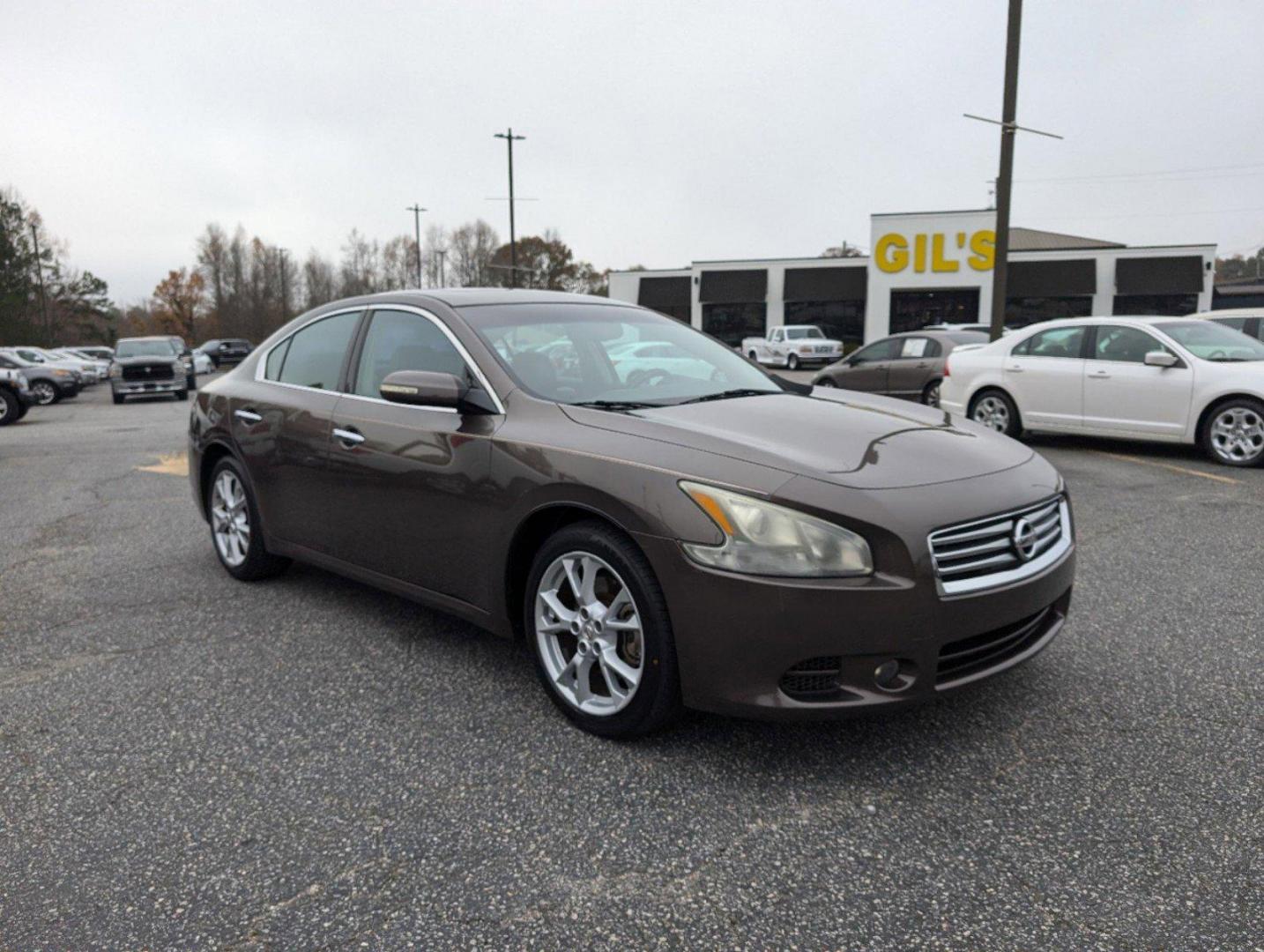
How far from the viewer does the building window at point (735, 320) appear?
44.8 meters

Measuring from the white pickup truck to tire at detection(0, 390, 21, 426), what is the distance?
24.0 metres

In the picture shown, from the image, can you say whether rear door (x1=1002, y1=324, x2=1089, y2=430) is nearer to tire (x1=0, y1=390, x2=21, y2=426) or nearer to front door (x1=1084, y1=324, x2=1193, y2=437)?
front door (x1=1084, y1=324, x2=1193, y2=437)

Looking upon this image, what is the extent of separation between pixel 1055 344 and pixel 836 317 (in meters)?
33.4

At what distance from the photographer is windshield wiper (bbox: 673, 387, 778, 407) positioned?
3664 millimetres

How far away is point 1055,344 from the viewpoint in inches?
402

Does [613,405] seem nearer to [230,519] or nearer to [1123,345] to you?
[230,519]

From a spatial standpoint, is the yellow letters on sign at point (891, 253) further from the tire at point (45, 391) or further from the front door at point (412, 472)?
the front door at point (412, 472)

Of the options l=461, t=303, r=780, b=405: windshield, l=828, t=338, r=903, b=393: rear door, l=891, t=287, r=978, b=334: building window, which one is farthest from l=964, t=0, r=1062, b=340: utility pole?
l=891, t=287, r=978, b=334: building window

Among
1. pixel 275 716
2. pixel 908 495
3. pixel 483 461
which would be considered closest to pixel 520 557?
pixel 483 461

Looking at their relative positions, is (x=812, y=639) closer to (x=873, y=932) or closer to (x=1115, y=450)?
(x=873, y=932)

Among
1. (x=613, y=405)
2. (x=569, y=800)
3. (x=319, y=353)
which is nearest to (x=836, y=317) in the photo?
(x=319, y=353)

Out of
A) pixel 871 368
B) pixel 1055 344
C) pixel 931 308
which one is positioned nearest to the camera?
pixel 1055 344

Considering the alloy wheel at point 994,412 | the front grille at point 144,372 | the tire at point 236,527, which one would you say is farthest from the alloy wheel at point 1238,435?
the front grille at point 144,372

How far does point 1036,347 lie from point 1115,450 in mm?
1411
